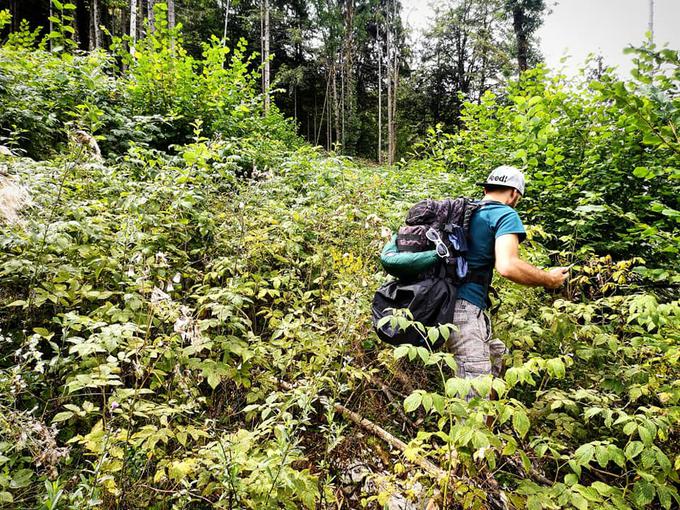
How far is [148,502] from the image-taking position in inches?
78.1

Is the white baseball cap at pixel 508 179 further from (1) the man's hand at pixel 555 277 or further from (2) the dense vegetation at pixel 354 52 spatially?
(2) the dense vegetation at pixel 354 52

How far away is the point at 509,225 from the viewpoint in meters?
2.60

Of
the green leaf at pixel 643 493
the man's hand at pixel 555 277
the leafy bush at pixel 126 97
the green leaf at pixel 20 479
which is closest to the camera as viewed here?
the green leaf at pixel 20 479

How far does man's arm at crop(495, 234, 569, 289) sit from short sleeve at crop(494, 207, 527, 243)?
3 cm

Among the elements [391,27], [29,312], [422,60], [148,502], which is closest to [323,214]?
[29,312]

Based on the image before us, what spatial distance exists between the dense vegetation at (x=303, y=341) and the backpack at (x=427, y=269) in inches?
10.5

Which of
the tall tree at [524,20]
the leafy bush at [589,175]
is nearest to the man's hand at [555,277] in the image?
the leafy bush at [589,175]

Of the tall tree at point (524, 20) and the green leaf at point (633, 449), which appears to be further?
the tall tree at point (524, 20)

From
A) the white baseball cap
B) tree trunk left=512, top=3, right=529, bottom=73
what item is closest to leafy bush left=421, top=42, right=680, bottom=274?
the white baseball cap

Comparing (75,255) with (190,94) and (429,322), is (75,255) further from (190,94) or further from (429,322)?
(190,94)

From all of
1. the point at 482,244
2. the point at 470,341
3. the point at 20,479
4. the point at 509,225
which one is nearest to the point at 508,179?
the point at 509,225

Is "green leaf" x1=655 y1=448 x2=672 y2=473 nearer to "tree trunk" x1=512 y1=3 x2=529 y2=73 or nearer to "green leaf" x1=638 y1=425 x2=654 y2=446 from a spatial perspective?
"green leaf" x1=638 y1=425 x2=654 y2=446

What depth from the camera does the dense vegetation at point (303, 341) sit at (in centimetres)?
185

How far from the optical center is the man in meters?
2.54
